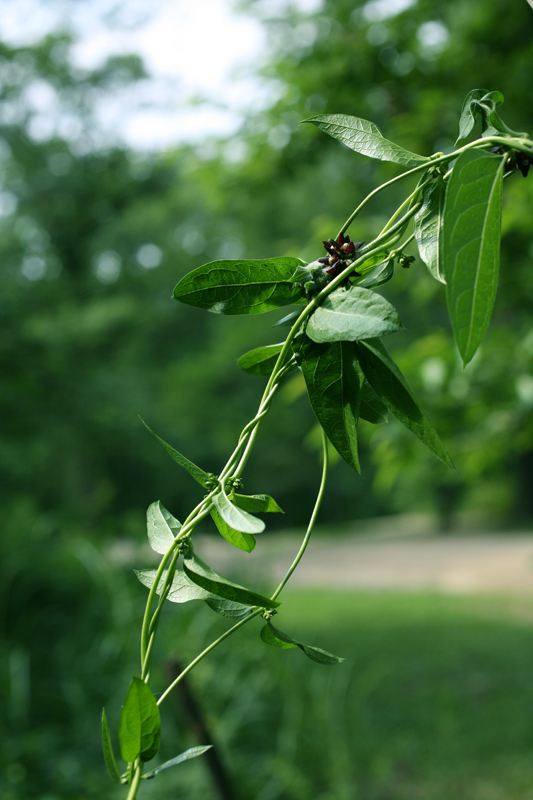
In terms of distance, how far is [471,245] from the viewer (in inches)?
8.8

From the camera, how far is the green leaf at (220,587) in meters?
0.22

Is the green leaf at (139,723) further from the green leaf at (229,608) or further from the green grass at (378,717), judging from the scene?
the green grass at (378,717)

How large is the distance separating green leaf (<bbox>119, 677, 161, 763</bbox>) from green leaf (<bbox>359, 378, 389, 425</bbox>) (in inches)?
5.6

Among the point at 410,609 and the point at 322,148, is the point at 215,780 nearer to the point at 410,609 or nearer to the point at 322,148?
the point at 322,148

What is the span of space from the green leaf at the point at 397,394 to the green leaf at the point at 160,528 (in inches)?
3.8

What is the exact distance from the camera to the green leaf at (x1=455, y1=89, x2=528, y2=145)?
10.2 inches

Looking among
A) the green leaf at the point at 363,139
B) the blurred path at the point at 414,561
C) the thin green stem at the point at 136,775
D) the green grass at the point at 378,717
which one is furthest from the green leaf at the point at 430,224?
the blurred path at the point at 414,561

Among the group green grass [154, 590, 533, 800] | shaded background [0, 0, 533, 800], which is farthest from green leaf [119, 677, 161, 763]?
green grass [154, 590, 533, 800]

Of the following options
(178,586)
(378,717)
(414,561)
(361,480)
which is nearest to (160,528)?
(178,586)

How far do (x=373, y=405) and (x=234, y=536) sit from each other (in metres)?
0.09

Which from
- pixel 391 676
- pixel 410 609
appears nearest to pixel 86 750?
pixel 391 676

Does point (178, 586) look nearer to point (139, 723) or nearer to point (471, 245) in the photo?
point (139, 723)

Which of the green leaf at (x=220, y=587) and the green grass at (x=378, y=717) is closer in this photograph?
the green leaf at (x=220, y=587)

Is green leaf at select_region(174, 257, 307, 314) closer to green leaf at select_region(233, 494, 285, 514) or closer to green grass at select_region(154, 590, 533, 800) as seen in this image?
green leaf at select_region(233, 494, 285, 514)
